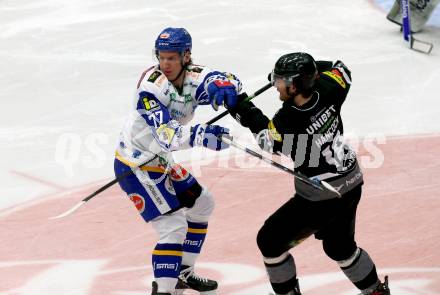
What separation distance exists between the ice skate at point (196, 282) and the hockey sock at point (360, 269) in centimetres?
108

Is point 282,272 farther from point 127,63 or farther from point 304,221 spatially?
point 127,63

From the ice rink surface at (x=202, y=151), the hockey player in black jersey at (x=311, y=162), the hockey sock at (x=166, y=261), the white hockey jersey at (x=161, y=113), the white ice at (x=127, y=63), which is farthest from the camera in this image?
the white ice at (x=127, y=63)

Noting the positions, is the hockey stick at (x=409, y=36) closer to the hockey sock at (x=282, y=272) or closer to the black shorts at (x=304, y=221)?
the black shorts at (x=304, y=221)

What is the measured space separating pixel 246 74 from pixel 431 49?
2.46m

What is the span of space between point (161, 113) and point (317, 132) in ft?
3.17

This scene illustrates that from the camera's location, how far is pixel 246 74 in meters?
10.8

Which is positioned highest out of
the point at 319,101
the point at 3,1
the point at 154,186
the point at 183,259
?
the point at 319,101

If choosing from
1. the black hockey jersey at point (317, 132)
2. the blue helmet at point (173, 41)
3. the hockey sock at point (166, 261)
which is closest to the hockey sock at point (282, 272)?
the black hockey jersey at point (317, 132)

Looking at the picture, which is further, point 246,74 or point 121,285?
point 246,74

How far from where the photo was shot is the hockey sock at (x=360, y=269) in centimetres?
561

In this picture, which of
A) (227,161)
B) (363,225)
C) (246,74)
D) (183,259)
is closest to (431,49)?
(246,74)

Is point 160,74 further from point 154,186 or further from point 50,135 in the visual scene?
point 50,135

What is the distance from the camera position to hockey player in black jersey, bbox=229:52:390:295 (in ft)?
16.9

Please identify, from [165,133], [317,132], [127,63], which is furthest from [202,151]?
[317,132]
